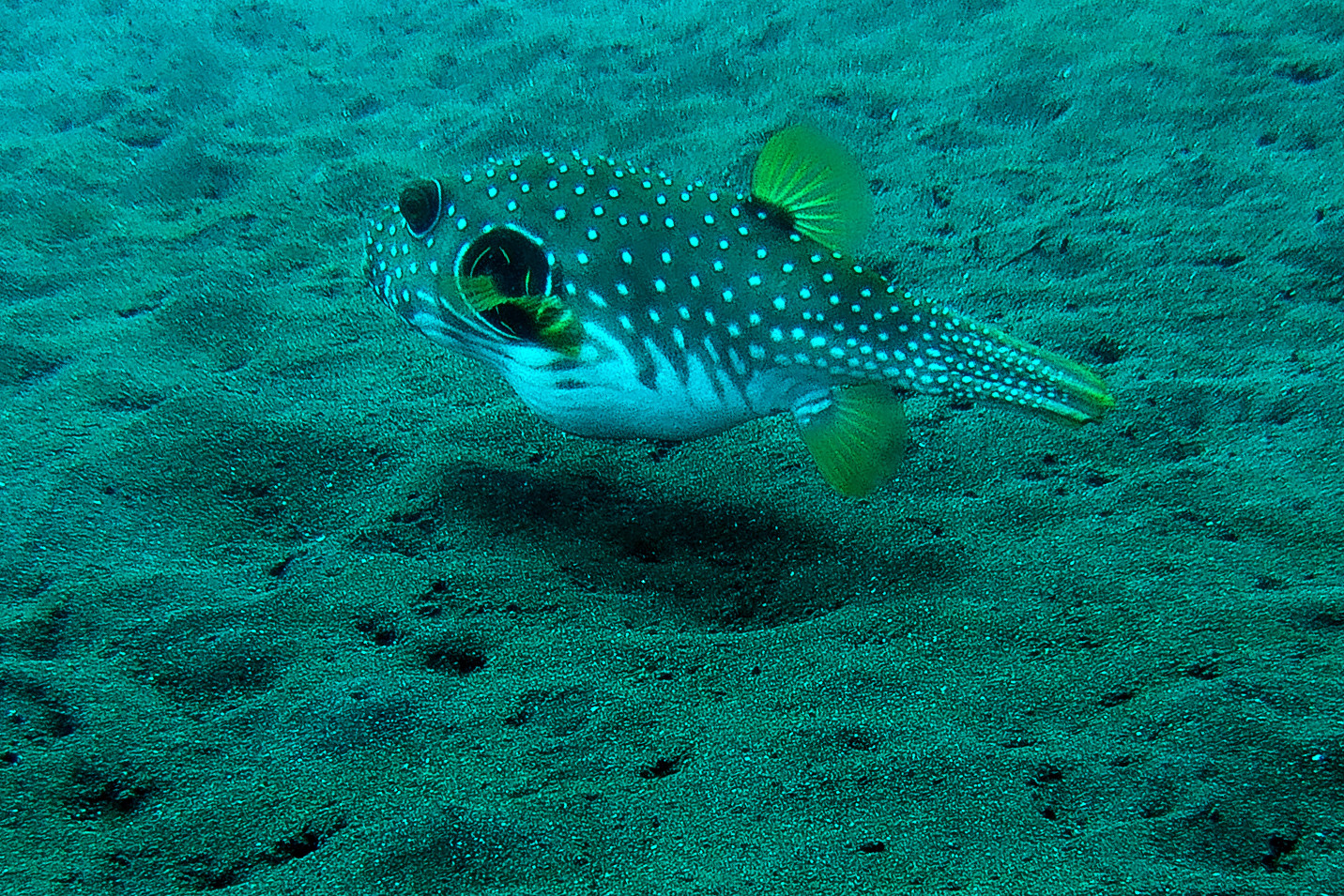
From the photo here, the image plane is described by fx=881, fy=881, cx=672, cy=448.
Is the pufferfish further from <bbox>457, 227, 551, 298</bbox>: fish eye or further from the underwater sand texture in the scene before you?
the underwater sand texture

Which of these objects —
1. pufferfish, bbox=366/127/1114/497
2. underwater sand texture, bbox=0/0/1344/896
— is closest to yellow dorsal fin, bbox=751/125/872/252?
pufferfish, bbox=366/127/1114/497

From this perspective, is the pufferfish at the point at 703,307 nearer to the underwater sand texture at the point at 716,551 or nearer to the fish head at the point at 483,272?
the fish head at the point at 483,272

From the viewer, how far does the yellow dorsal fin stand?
3.34 meters

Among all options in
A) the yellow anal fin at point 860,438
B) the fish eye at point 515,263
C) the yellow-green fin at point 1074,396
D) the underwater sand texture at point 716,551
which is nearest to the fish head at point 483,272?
the fish eye at point 515,263

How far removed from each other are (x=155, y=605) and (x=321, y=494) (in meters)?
0.80

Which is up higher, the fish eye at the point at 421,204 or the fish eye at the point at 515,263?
the fish eye at the point at 421,204

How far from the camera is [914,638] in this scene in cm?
307

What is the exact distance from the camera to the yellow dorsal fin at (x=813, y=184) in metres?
3.34

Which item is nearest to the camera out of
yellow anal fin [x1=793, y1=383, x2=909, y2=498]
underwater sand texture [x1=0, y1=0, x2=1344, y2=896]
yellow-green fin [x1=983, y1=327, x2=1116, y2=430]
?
underwater sand texture [x1=0, y1=0, x2=1344, y2=896]

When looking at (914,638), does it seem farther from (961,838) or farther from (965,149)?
(965,149)

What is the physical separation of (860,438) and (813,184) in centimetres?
99

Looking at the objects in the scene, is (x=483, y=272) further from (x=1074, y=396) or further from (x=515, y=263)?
(x=1074, y=396)

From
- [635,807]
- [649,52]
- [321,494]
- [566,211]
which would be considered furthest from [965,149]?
[635,807]

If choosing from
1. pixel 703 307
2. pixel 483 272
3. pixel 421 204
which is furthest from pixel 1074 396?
pixel 421 204
